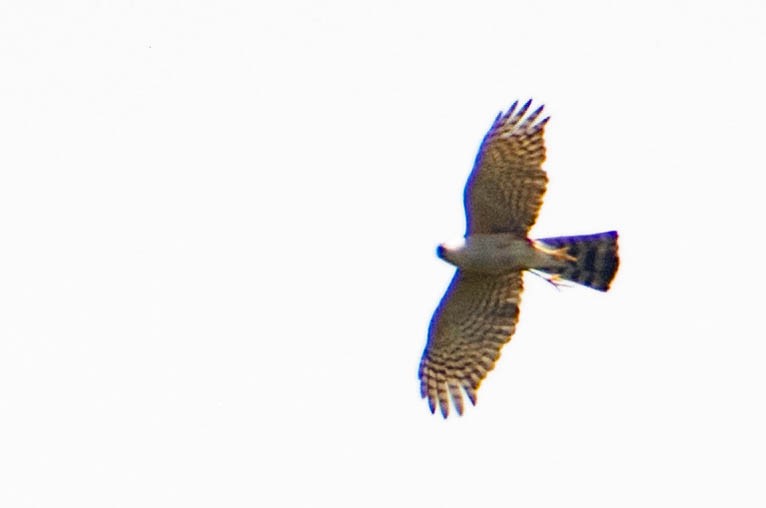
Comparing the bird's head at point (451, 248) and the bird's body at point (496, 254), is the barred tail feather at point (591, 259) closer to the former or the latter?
the bird's body at point (496, 254)

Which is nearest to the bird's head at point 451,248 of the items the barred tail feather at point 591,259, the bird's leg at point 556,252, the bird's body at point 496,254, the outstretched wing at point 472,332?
the bird's body at point 496,254

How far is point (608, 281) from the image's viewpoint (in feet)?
57.7

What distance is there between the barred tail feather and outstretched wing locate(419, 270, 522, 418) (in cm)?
41

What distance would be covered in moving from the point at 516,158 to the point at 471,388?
1.85 meters

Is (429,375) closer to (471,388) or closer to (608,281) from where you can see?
(471,388)

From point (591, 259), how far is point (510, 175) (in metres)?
1.01

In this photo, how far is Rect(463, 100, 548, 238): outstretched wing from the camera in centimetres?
1712

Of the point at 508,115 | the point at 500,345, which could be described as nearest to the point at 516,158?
the point at 508,115

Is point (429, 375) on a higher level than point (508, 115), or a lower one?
lower

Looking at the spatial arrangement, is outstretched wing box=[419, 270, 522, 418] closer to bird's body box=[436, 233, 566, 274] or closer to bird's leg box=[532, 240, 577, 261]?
bird's body box=[436, 233, 566, 274]

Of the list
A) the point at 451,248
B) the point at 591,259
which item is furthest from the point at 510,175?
the point at 591,259

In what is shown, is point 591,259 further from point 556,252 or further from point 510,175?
point 510,175

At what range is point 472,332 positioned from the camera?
17.8 metres

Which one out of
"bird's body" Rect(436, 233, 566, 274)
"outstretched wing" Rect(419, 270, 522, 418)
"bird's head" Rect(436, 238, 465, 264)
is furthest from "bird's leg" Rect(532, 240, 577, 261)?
"bird's head" Rect(436, 238, 465, 264)
